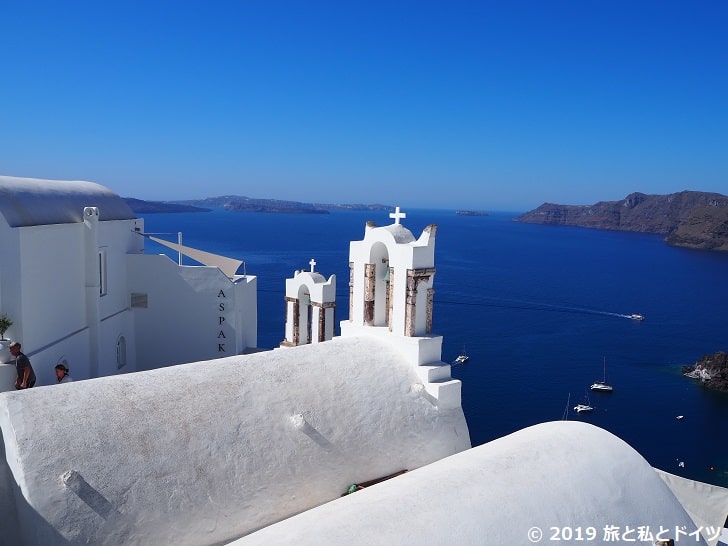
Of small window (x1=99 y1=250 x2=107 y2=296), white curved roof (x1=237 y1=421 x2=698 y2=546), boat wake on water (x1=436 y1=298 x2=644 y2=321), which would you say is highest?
small window (x1=99 y1=250 x2=107 y2=296)

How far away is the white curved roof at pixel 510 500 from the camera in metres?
6.65

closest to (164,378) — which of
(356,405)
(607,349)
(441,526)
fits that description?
(356,405)

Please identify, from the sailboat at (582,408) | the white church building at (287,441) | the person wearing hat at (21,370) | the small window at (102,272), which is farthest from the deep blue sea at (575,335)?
the person wearing hat at (21,370)

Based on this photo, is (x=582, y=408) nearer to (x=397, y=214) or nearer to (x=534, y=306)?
(x=534, y=306)

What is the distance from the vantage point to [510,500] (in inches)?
302

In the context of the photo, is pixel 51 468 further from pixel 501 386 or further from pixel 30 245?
pixel 501 386

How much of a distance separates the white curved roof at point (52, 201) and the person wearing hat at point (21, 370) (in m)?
2.41

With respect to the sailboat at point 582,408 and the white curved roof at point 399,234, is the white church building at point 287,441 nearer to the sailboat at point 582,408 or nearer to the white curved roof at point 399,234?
the white curved roof at point 399,234

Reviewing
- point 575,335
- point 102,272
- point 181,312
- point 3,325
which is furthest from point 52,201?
point 575,335

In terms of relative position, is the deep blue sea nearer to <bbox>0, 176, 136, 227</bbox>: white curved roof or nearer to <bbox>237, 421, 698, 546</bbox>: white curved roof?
<bbox>0, 176, 136, 227</bbox>: white curved roof

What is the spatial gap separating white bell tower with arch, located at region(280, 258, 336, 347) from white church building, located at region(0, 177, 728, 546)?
0.04 meters

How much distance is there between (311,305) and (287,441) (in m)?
5.59

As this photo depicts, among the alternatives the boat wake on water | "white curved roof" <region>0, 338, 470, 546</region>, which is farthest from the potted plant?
the boat wake on water

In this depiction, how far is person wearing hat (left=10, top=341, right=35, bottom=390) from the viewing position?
959 cm
